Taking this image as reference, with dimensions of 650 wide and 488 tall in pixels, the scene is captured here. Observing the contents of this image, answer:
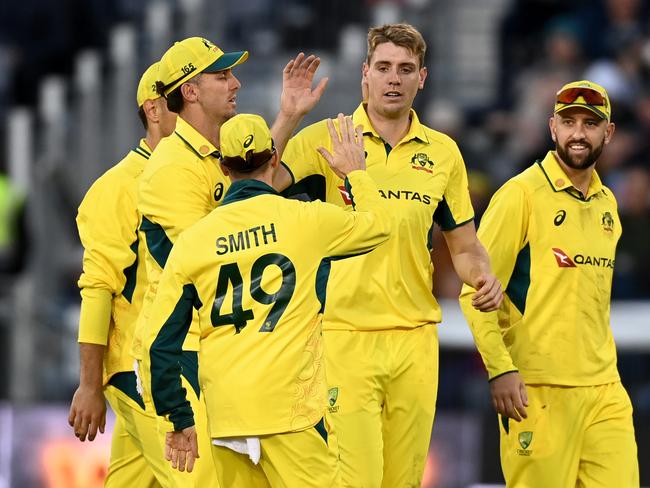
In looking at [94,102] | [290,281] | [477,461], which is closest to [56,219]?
[94,102]

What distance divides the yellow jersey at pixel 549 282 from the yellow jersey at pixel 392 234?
350 mm

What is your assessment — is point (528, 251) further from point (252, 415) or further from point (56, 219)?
point (56, 219)

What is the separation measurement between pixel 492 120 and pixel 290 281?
338 inches

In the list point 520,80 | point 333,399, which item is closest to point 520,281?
point 333,399

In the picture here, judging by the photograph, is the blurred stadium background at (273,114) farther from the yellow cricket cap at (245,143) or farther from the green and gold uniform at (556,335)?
Result: the yellow cricket cap at (245,143)

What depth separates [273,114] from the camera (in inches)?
554

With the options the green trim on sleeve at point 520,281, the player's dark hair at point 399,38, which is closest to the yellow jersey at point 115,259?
the player's dark hair at point 399,38

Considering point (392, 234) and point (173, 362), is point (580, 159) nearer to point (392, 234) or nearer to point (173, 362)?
point (392, 234)

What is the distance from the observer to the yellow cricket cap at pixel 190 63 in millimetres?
7223

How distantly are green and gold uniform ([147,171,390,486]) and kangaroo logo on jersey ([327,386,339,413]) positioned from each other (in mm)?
990

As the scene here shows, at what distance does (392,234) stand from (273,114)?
6781mm

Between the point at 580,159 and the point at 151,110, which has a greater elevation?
the point at 151,110

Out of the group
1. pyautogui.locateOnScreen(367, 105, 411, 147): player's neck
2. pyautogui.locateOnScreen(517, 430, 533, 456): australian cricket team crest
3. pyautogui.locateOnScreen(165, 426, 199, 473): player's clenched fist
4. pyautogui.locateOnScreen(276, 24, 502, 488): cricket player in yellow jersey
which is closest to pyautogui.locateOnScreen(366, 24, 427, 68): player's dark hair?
pyautogui.locateOnScreen(276, 24, 502, 488): cricket player in yellow jersey

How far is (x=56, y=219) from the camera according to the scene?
1401 centimetres
